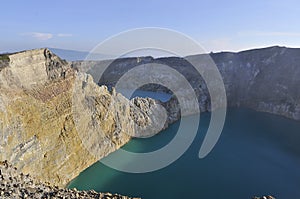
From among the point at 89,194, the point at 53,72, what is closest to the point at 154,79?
the point at 53,72

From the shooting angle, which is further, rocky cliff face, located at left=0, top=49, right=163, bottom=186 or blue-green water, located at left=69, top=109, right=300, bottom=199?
blue-green water, located at left=69, top=109, right=300, bottom=199

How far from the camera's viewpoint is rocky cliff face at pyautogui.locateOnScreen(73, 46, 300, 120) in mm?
43281

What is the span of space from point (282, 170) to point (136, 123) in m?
15.8

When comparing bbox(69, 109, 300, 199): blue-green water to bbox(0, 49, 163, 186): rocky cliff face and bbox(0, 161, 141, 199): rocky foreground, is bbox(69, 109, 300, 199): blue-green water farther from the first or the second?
bbox(0, 161, 141, 199): rocky foreground

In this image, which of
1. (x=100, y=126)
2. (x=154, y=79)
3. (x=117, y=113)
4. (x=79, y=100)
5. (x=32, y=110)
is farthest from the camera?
(x=154, y=79)

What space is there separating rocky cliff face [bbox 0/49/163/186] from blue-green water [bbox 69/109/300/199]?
1.79m

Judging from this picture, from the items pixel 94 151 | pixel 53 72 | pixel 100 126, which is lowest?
pixel 94 151

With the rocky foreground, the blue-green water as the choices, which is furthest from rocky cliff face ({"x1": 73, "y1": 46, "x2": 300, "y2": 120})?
the rocky foreground

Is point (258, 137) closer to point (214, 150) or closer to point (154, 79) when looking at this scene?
point (214, 150)

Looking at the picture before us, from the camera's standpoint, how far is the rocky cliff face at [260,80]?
4328 centimetres

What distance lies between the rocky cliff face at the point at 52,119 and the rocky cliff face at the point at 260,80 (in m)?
16.1

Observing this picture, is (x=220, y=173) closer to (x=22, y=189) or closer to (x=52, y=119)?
(x=52, y=119)

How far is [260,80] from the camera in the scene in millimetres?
50188

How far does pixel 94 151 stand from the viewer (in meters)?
23.8
